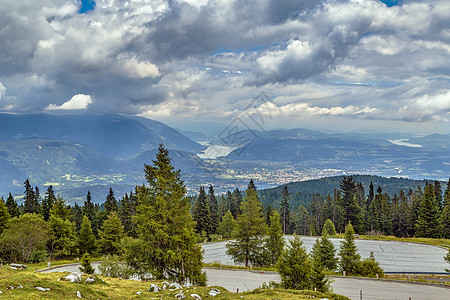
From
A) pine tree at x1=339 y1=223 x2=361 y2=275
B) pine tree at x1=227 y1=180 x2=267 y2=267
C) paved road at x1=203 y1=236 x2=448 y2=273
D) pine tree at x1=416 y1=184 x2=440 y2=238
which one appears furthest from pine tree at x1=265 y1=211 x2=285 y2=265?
pine tree at x1=416 y1=184 x2=440 y2=238

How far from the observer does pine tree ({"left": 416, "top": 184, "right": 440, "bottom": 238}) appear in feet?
235

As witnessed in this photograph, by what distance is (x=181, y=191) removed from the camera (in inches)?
1128

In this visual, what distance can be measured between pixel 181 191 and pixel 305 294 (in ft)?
46.2

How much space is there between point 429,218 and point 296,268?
2629 inches

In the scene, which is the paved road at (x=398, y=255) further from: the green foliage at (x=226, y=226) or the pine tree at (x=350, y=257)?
the green foliage at (x=226, y=226)

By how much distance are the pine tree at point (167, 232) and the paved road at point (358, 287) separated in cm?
600

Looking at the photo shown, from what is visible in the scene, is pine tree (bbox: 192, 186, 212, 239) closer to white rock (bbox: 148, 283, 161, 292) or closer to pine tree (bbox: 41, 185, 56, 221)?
pine tree (bbox: 41, 185, 56, 221)

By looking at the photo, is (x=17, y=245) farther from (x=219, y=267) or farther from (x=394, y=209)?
(x=394, y=209)

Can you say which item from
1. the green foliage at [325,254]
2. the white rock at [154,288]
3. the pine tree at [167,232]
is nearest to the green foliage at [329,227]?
the green foliage at [325,254]

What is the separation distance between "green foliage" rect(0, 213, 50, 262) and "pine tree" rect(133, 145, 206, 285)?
82.7 ft

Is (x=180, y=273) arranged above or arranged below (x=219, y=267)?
above

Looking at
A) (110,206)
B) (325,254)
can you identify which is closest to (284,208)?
(110,206)

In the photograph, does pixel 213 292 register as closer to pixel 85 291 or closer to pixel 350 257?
pixel 85 291

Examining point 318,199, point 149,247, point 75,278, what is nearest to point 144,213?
point 149,247
